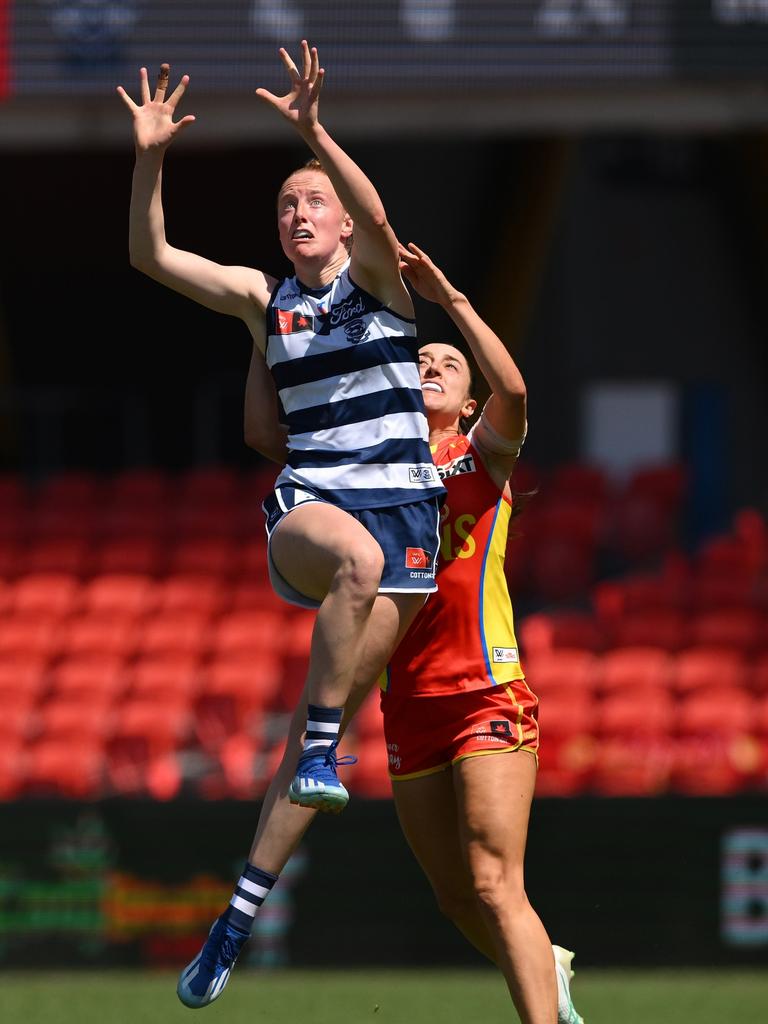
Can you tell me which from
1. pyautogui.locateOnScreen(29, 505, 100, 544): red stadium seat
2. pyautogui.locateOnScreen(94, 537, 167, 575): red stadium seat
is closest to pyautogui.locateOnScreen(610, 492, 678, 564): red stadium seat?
pyautogui.locateOnScreen(94, 537, 167, 575): red stadium seat

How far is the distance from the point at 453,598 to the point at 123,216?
10.7 meters

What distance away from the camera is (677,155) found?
15.3 meters

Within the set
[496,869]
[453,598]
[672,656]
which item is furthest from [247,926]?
[672,656]

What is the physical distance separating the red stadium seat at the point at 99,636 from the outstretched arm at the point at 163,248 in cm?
648

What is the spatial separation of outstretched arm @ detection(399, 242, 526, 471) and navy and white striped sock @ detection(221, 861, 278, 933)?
1420 mm

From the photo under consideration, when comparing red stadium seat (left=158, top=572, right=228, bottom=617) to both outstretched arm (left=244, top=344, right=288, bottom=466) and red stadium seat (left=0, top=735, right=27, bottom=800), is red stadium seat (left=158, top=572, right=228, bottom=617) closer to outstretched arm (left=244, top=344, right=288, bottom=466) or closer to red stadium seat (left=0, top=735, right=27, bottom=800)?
red stadium seat (left=0, top=735, right=27, bottom=800)

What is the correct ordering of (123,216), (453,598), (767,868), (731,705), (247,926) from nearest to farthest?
(247,926), (453,598), (767,868), (731,705), (123,216)

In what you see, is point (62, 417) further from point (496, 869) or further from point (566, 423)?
point (496, 869)

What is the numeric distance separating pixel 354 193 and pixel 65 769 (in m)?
6.00

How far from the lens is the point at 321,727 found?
4555mm

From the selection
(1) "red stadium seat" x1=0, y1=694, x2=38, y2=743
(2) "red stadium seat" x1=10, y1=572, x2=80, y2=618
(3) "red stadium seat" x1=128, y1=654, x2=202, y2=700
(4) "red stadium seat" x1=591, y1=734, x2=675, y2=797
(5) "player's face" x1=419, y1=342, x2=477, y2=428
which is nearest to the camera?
(5) "player's face" x1=419, y1=342, x2=477, y2=428

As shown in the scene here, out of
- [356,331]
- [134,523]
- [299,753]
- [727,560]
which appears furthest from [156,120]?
[134,523]

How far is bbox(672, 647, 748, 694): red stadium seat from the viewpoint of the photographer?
33.5 ft

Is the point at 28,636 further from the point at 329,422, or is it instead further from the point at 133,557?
the point at 329,422
